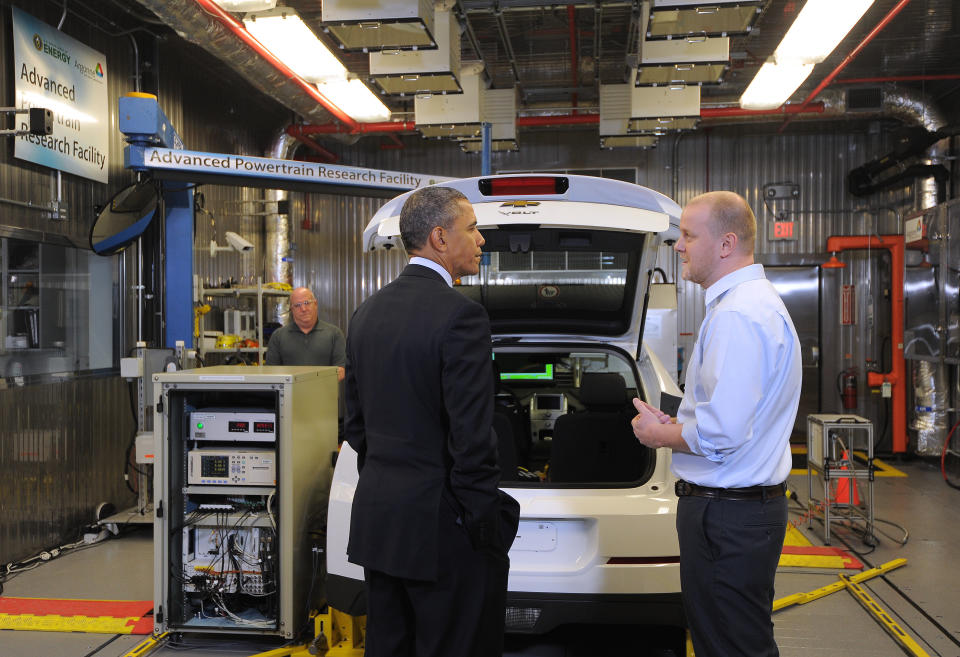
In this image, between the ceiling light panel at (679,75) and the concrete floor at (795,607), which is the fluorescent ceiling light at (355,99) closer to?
the ceiling light panel at (679,75)

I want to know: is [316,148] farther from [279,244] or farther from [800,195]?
[800,195]

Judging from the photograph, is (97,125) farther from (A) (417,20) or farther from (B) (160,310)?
(A) (417,20)

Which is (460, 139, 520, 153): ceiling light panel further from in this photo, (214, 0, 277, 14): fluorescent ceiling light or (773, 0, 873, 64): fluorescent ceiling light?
(214, 0, 277, 14): fluorescent ceiling light

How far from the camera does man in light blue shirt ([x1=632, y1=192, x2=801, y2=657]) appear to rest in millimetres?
2045

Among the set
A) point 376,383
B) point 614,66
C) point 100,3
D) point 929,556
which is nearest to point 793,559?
point 929,556

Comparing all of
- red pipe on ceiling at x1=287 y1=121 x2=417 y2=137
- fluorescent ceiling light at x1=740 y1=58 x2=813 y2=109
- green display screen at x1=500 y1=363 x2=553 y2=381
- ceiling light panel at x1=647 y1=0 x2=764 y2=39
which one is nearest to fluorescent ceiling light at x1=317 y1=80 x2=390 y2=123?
red pipe on ceiling at x1=287 y1=121 x2=417 y2=137

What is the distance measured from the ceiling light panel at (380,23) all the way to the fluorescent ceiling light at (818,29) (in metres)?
2.79

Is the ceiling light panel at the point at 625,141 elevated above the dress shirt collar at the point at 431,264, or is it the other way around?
the ceiling light panel at the point at 625,141

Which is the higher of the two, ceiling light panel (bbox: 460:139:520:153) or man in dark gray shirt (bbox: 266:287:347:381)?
ceiling light panel (bbox: 460:139:520:153)

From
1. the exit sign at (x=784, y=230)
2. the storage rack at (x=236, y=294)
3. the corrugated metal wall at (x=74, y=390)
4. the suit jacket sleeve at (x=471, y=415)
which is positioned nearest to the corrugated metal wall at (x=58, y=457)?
the corrugated metal wall at (x=74, y=390)

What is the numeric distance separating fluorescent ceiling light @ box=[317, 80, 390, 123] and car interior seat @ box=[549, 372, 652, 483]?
443 cm

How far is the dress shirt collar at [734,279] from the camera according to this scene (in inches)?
85.6

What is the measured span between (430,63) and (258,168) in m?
1.88

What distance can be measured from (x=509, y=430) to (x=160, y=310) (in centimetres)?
476
